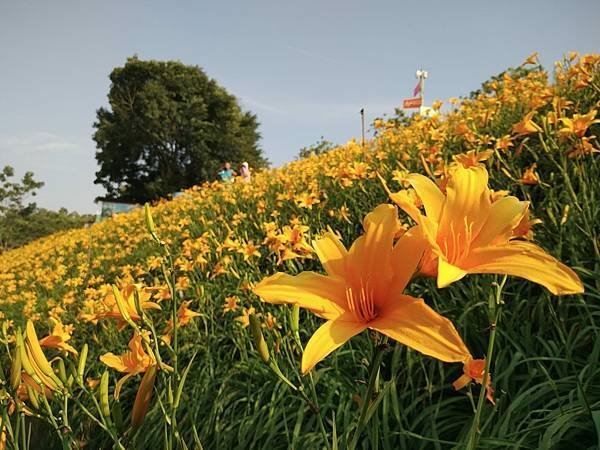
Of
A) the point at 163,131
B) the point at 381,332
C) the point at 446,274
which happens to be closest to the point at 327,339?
the point at 381,332

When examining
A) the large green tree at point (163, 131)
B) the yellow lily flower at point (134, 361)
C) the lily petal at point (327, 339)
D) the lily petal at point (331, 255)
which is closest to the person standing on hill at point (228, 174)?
the yellow lily flower at point (134, 361)

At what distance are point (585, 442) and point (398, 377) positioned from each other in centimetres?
67

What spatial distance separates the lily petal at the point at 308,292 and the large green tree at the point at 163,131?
82.0 feet

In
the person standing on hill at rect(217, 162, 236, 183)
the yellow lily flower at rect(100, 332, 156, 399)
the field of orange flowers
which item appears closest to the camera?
the field of orange flowers

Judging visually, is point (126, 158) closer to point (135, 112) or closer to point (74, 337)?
point (135, 112)

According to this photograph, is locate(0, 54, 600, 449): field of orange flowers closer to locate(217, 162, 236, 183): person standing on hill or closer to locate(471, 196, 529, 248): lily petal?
locate(471, 196, 529, 248): lily petal

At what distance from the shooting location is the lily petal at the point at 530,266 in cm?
54

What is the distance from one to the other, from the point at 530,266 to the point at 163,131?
2634 centimetres

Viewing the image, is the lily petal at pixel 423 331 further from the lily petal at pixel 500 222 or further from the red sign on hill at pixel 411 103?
the red sign on hill at pixel 411 103

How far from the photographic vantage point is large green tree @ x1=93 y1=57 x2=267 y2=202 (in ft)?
81.4

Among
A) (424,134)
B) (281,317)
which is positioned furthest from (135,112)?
(281,317)

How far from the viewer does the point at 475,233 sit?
65 cm

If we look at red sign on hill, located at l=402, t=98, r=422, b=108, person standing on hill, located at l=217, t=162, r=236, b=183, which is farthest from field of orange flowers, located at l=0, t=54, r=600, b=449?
red sign on hill, located at l=402, t=98, r=422, b=108

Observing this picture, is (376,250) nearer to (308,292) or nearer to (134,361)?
(308,292)
